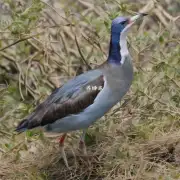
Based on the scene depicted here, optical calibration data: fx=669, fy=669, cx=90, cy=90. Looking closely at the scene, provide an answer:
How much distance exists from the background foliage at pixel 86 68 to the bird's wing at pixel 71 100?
49cm

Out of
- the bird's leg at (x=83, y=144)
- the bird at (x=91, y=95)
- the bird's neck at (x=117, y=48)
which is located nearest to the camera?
the bird at (x=91, y=95)

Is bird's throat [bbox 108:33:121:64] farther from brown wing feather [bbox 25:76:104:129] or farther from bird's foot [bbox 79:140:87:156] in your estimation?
bird's foot [bbox 79:140:87:156]

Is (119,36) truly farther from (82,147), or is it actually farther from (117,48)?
(82,147)

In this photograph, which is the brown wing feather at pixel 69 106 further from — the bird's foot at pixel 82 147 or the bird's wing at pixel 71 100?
the bird's foot at pixel 82 147

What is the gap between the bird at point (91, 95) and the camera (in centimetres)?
525

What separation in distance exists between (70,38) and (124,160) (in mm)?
2832

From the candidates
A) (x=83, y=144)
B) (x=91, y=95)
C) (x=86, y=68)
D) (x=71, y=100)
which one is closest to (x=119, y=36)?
(x=91, y=95)

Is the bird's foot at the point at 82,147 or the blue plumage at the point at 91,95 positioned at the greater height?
the blue plumage at the point at 91,95

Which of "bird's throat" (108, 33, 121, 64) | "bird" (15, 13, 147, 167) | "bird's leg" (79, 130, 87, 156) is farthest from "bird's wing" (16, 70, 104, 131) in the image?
"bird's leg" (79, 130, 87, 156)

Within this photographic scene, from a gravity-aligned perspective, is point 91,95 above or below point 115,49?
below

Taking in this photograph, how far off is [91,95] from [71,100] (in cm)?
17

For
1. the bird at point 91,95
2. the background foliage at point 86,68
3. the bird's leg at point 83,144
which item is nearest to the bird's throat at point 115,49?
the bird at point 91,95

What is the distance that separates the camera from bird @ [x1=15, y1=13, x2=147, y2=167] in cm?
525

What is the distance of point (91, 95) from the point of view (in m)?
5.25
